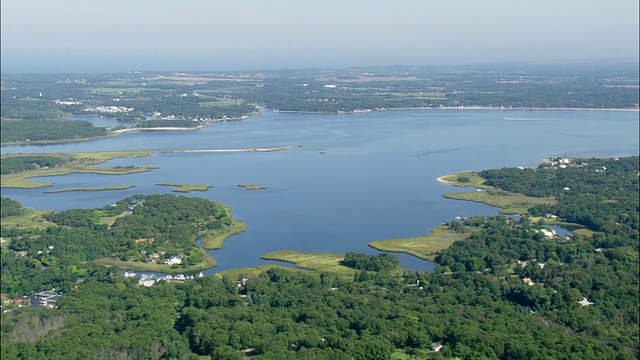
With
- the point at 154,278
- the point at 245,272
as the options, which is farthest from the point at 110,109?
the point at 245,272

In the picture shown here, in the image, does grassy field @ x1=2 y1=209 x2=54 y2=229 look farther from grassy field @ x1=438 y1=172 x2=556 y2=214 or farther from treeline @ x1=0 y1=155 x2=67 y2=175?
grassy field @ x1=438 y1=172 x2=556 y2=214

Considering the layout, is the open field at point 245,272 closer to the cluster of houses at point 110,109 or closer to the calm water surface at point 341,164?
the calm water surface at point 341,164

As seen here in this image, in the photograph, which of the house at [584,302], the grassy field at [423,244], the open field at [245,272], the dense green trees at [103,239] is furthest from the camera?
the grassy field at [423,244]

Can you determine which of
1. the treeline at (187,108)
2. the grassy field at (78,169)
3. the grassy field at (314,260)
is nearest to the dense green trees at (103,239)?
the grassy field at (314,260)

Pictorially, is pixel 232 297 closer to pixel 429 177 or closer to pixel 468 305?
pixel 468 305

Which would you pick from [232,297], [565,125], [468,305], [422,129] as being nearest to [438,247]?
[468,305]

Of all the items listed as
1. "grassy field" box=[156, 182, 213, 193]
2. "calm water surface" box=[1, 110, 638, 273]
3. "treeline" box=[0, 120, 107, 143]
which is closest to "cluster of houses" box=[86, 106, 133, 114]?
"treeline" box=[0, 120, 107, 143]
